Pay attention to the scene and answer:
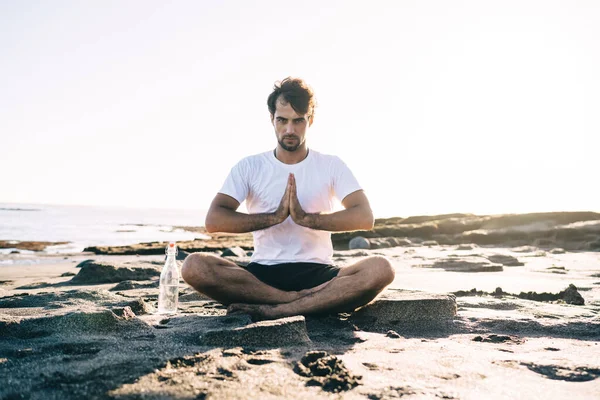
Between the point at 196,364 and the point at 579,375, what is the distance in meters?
1.56

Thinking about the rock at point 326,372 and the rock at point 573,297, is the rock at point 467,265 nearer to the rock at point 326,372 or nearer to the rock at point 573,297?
the rock at point 573,297

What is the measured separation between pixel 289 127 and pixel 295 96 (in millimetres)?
230

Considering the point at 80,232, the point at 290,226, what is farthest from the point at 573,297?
the point at 80,232

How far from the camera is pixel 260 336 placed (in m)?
2.36

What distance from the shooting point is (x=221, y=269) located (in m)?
3.26

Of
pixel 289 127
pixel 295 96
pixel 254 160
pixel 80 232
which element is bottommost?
pixel 80 232

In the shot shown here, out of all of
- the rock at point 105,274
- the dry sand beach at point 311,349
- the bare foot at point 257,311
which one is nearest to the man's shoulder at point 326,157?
the dry sand beach at point 311,349

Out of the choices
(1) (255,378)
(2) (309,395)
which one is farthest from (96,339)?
(2) (309,395)

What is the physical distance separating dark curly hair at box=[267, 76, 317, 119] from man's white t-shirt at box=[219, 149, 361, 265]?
1.12ft

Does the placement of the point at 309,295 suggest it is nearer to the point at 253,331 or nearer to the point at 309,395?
the point at 253,331

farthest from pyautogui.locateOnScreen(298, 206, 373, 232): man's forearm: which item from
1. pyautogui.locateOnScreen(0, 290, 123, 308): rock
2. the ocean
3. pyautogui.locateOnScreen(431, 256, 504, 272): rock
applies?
the ocean

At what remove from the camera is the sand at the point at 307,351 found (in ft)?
5.63

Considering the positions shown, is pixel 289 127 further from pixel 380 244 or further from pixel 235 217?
pixel 380 244

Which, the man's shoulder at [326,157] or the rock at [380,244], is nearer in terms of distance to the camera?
the man's shoulder at [326,157]
